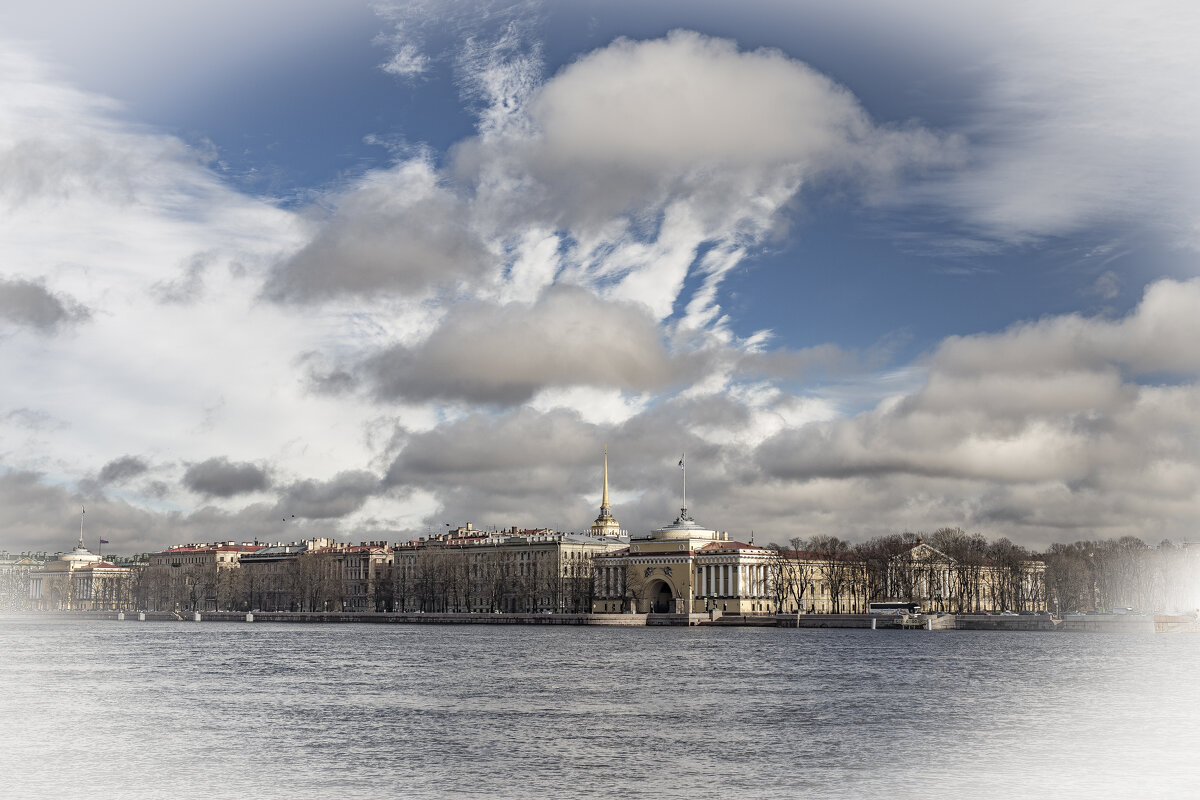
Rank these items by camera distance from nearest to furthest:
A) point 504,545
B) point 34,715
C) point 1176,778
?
point 1176,778
point 34,715
point 504,545

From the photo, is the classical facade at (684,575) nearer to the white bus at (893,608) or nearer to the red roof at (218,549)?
the white bus at (893,608)

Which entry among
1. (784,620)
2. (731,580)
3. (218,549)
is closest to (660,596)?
(731,580)

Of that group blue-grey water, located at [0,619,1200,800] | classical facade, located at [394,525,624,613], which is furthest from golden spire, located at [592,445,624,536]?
blue-grey water, located at [0,619,1200,800]

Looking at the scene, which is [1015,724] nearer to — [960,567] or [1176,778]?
[1176,778]

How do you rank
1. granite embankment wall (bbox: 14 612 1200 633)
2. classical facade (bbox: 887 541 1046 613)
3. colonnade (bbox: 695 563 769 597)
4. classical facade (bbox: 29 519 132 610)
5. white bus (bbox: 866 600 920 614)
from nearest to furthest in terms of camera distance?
granite embankment wall (bbox: 14 612 1200 633)
white bus (bbox: 866 600 920 614)
classical facade (bbox: 887 541 1046 613)
colonnade (bbox: 695 563 769 597)
classical facade (bbox: 29 519 132 610)

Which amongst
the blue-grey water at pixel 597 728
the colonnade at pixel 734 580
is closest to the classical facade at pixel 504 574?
the colonnade at pixel 734 580

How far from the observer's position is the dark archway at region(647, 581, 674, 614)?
120 metres

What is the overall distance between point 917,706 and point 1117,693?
6.70 metres

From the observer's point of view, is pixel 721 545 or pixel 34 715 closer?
pixel 34 715

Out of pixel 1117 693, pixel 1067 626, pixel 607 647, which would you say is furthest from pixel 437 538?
pixel 1117 693

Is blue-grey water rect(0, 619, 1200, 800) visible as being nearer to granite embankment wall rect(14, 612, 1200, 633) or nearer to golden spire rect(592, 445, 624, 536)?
granite embankment wall rect(14, 612, 1200, 633)

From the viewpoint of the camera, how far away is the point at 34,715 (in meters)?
28.4

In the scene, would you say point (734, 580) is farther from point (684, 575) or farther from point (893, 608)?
point (893, 608)

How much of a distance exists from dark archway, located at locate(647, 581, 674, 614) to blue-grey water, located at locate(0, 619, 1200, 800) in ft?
227
